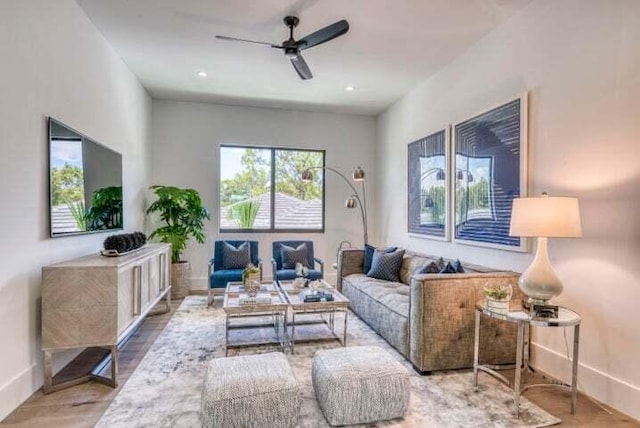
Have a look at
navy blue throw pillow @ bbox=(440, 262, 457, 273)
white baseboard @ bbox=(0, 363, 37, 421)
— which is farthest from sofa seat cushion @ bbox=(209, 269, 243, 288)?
navy blue throw pillow @ bbox=(440, 262, 457, 273)

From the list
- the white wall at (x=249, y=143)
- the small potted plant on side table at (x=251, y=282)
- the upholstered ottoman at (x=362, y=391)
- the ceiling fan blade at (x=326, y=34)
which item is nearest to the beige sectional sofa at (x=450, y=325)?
the upholstered ottoman at (x=362, y=391)

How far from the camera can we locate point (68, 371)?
2.98 metres

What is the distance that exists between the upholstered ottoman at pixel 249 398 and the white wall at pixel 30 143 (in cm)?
137

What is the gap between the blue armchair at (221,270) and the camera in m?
4.93

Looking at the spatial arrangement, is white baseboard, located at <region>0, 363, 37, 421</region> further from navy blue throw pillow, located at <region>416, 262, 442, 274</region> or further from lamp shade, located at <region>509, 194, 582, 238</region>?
lamp shade, located at <region>509, 194, 582, 238</region>

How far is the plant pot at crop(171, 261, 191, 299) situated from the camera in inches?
209

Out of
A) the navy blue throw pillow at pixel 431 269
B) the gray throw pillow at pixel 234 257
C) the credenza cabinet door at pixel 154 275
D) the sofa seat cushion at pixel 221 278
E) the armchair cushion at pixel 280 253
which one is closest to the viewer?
the navy blue throw pillow at pixel 431 269

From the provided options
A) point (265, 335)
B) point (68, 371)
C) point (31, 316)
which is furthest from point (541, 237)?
point (68, 371)

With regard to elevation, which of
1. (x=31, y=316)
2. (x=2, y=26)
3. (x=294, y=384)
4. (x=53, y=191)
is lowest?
(x=294, y=384)

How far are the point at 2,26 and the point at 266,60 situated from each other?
2.53 metres

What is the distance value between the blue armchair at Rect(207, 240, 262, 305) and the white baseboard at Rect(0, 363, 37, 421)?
95.1 inches

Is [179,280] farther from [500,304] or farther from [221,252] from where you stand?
[500,304]

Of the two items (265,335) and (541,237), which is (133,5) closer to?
(265,335)

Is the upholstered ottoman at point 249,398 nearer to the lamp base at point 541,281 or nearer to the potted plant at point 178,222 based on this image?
the lamp base at point 541,281
